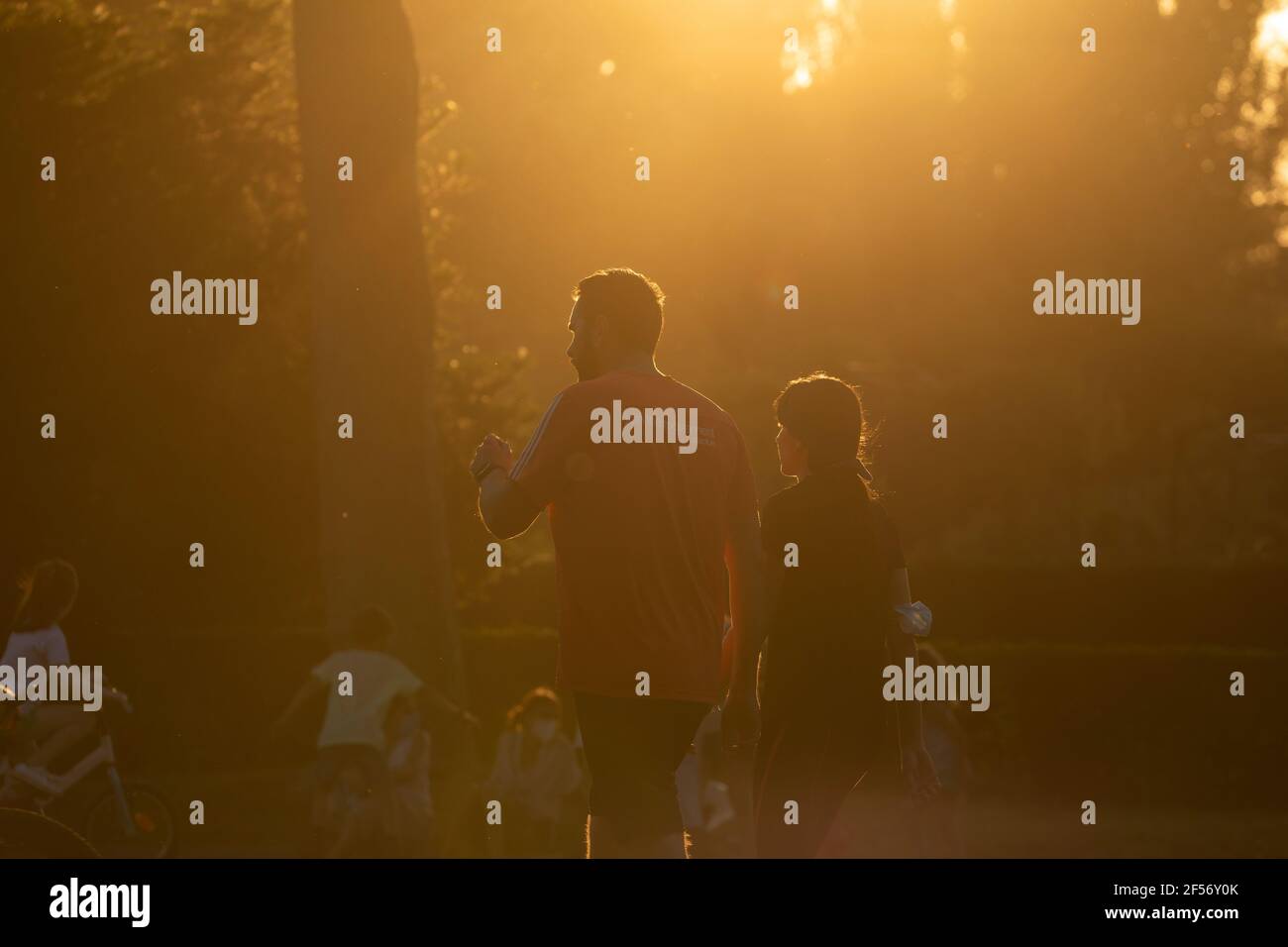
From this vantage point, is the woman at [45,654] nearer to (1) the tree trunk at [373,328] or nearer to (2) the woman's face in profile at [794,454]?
(1) the tree trunk at [373,328]

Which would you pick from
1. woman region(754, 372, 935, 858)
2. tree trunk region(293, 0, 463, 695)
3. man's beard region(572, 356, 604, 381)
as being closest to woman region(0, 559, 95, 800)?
tree trunk region(293, 0, 463, 695)

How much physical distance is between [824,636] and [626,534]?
0.78 meters

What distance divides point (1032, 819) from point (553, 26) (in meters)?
19.5

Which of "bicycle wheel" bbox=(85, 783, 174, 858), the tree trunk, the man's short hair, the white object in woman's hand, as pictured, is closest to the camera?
the man's short hair

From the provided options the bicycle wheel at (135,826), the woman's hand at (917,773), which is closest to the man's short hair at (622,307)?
the woman's hand at (917,773)

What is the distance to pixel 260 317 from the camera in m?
19.7

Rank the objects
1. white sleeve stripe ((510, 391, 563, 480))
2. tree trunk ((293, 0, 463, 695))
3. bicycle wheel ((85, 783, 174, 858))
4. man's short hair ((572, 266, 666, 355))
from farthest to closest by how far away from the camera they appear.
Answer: tree trunk ((293, 0, 463, 695)) → bicycle wheel ((85, 783, 174, 858)) → man's short hair ((572, 266, 666, 355)) → white sleeve stripe ((510, 391, 563, 480))

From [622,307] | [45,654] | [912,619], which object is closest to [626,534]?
[622,307]

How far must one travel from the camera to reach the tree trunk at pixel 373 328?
13734 millimetres

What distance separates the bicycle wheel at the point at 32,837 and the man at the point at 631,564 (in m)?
1.74

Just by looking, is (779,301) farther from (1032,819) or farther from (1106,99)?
(1032,819)

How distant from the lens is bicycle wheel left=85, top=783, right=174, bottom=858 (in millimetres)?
12375

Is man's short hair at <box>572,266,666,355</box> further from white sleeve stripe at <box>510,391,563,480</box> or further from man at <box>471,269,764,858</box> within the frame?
white sleeve stripe at <box>510,391,563,480</box>

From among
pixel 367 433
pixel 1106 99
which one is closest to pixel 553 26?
pixel 1106 99
